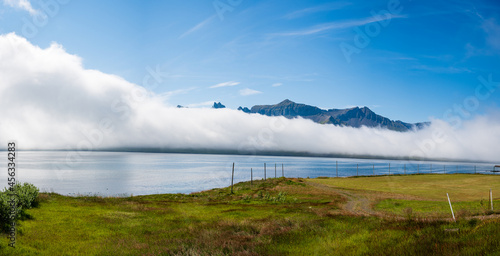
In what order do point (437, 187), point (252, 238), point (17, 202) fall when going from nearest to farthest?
point (252, 238), point (17, 202), point (437, 187)

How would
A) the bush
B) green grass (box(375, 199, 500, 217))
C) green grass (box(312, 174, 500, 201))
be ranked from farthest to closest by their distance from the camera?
green grass (box(312, 174, 500, 201)) < green grass (box(375, 199, 500, 217)) < the bush

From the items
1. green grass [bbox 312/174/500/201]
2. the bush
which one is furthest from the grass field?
green grass [bbox 312/174/500/201]

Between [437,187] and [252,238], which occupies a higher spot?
[252,238]

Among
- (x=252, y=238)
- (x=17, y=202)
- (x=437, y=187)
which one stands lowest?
(x=437, y=187)

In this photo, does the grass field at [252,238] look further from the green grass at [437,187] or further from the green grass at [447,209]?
the green grass at [437,187]

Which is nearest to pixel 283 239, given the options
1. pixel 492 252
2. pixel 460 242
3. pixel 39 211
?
pixel 460 242

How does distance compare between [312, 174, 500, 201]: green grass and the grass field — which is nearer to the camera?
the grass field

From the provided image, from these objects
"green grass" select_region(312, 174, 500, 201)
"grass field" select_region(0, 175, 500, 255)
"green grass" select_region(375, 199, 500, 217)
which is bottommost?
"green grass" select_region(312, 174, 500, 201)

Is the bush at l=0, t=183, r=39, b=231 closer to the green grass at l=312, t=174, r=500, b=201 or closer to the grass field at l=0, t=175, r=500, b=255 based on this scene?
the grass field at l=0, t=175, r=500, b=255

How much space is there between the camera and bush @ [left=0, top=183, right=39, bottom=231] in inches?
725

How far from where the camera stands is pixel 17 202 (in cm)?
2283

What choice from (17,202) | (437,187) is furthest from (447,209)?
(437,187)

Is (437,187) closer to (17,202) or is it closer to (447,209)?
(447,209)

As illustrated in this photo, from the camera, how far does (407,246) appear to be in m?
11.3
